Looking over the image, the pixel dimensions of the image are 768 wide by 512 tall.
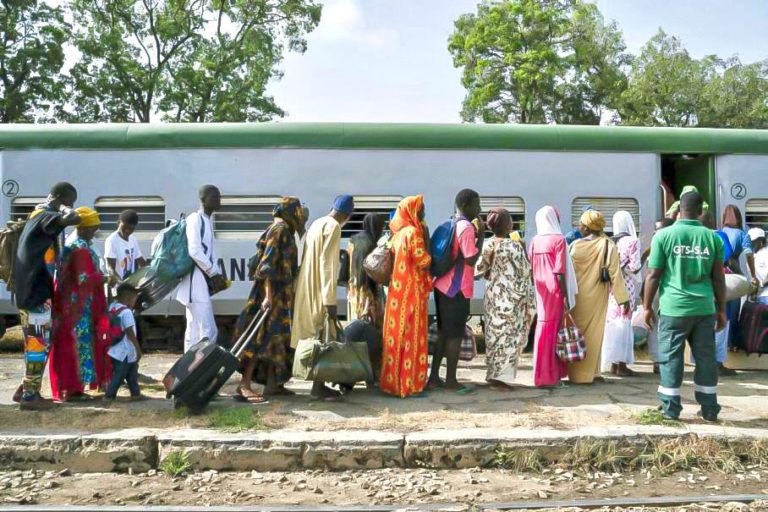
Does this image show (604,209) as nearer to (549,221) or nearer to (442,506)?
(549,221)

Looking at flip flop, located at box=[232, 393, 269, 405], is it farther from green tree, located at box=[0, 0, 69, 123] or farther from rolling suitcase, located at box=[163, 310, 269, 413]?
green tree, located at box=[0, 0, 69, 123]

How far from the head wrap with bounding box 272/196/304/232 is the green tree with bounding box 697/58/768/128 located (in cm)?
2273

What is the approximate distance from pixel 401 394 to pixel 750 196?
576cm

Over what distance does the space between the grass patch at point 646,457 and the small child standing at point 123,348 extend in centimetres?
292

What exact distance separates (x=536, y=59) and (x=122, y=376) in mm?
20869

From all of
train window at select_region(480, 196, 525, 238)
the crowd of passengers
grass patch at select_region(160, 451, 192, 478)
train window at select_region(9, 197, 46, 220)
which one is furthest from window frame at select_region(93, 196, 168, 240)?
grass patch at select_region(160, 451, 192, 478)

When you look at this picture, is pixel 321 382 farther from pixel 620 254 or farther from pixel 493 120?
pixel 493 120

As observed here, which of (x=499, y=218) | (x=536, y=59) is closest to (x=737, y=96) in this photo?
(x=536, y=59)

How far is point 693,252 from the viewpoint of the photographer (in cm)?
491

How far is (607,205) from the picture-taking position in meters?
8.94

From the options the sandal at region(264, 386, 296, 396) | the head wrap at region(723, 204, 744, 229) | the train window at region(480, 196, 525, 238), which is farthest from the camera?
the train window at region(480, 196, 525, 238)

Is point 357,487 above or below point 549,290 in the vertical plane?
below

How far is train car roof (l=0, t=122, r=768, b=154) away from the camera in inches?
342

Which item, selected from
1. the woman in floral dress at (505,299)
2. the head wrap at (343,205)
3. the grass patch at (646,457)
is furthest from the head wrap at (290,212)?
the grass patch at (646,457)
